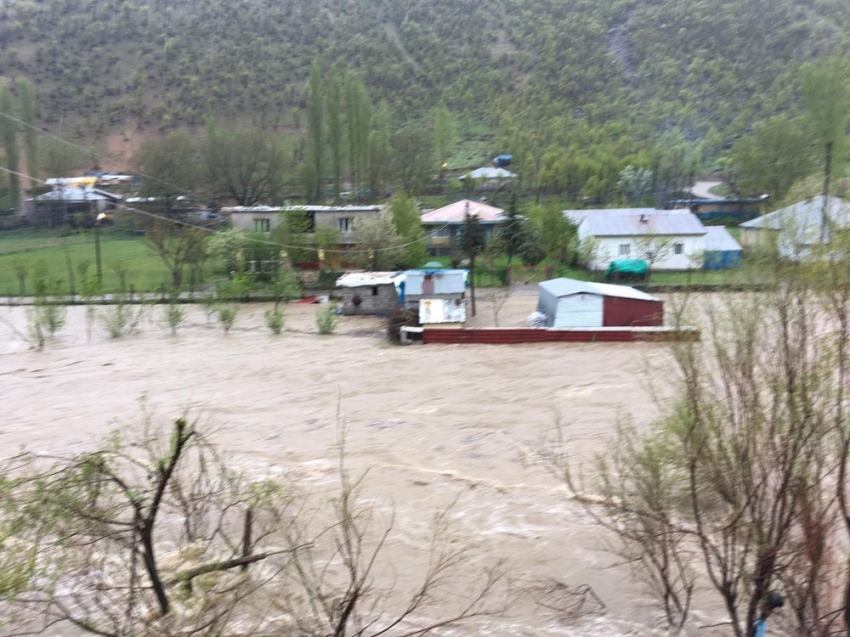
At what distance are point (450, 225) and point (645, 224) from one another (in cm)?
880

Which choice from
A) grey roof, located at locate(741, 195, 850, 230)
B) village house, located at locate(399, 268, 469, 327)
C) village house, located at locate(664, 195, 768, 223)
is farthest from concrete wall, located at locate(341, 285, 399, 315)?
village house, located at locate(664, 195, 768, 223)

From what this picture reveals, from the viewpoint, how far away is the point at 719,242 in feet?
92.5

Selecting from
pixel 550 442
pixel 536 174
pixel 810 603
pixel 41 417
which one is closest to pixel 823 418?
pixel 810 603

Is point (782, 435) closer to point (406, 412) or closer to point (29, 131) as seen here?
point (406, 412)

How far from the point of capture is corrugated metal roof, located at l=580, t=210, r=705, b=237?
91.2ft

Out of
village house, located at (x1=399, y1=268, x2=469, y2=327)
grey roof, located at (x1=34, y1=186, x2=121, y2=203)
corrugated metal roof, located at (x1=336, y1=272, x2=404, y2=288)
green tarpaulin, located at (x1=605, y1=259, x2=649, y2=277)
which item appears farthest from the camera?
grey roof, located at (x1=34, y1=186, x2=121, y2=203)

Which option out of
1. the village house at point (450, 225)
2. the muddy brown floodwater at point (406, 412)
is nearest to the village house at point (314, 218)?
the village house at point (450, 225)

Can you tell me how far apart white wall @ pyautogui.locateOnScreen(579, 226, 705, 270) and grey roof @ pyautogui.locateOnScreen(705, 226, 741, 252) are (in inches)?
16.6

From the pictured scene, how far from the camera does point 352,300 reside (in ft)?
75.7

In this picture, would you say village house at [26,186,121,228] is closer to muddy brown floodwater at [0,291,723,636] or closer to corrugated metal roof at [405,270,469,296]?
muddy brown floodwater at [0,291,723,636]

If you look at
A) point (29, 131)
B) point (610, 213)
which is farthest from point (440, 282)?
point (29, 131)

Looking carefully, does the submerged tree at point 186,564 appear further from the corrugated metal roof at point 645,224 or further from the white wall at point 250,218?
the white wall at point 250,218

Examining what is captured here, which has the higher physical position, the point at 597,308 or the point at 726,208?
the point at 726,208

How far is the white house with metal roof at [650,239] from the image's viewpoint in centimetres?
2742
